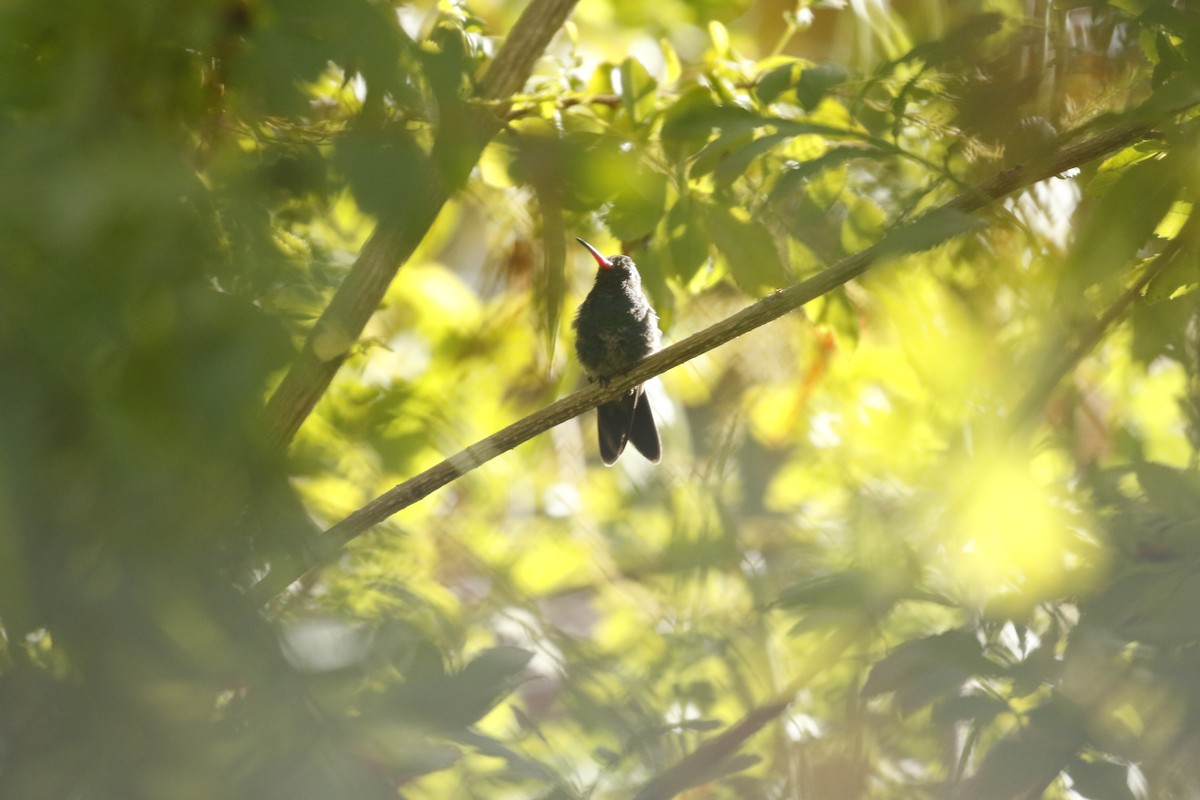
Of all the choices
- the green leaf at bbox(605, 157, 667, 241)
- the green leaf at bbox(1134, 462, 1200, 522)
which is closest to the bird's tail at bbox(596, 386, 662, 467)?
the green leaf at bbox(605, 157, 667, 241)

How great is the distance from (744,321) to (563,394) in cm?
54

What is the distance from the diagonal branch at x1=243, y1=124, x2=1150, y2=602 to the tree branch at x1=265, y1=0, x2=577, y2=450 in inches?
5.1

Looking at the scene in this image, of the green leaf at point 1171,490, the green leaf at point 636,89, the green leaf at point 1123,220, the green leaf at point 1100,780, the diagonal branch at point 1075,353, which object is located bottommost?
the green leaf at point 1100,780

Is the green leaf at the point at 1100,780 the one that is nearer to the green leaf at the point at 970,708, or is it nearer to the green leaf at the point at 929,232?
the green leaf at the point at 970,708

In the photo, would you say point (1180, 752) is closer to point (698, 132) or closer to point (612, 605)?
point (698, 132)

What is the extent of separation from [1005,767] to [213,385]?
923 millimetres

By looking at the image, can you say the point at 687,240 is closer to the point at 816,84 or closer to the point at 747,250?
the point at 747,250

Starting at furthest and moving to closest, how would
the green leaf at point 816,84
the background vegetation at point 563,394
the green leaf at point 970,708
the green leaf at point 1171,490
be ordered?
the green leaf at point 816,84, the green leaf at point 1171,490, the green leaf at point 970,708, the background vegetation at point 563,394

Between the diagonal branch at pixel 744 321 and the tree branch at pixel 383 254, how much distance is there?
0.43 ft

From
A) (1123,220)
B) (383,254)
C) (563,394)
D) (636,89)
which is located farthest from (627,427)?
(1123,220)

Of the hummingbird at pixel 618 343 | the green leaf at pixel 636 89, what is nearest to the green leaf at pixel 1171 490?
the green leaf at pixel 636 89

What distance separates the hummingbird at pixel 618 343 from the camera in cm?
321

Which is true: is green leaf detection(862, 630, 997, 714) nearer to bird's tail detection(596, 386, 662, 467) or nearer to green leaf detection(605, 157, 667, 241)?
green leaf detection(605, 157, 667, 241)

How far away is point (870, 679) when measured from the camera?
1.28 meters
